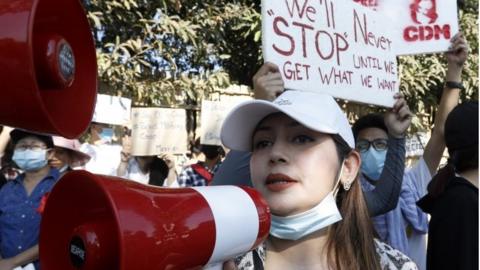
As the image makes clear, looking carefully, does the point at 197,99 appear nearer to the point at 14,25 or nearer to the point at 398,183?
the point at 398,183

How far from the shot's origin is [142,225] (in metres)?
0.73

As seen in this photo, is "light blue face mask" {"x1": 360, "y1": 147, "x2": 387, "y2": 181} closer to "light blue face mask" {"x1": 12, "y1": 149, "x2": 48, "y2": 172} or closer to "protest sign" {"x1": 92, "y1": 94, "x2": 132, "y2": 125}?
"light blue face mask" {"x1": 12, "y1": 149, "x2": 48, "y2": 172}

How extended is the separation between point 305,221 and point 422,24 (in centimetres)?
186

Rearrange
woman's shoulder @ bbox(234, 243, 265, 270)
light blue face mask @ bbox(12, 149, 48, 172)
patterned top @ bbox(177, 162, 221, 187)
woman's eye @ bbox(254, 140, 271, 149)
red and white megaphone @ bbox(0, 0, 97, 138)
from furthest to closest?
1. patterned top @ bbox(177, 162, 221, 187)
2. light blue face mask @ bbox(12, 149, 48, 172)
3. woman's eye @ bbox(254, 140, 271, 149)
4. woman's shoulder @ bbox(234, 243, 265, 270)
5. red and white megaphone @ bbox(0, 0, 97, 138)

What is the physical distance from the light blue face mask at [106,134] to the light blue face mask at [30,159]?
63.4 inches

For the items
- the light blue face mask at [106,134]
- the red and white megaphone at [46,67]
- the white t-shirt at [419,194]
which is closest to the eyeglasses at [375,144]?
the white t-shirt at [419,194]

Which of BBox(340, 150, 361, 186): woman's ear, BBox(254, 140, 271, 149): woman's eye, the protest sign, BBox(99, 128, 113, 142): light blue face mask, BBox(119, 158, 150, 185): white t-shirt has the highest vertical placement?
the protest sign

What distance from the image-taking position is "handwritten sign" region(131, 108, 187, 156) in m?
4.66

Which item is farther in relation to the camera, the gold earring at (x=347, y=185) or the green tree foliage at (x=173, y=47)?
the green tree foliage at (x=173, y=47)

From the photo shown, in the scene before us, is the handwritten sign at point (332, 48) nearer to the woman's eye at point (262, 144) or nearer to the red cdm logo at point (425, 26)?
the red cdm logo at point (425, 26)

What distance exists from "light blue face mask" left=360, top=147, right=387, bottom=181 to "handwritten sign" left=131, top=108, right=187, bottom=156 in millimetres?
2031

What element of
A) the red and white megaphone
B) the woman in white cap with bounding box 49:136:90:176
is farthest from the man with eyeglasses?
the red and white megaphone

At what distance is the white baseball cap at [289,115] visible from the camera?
4.75ft

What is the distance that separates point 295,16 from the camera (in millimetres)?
2254
